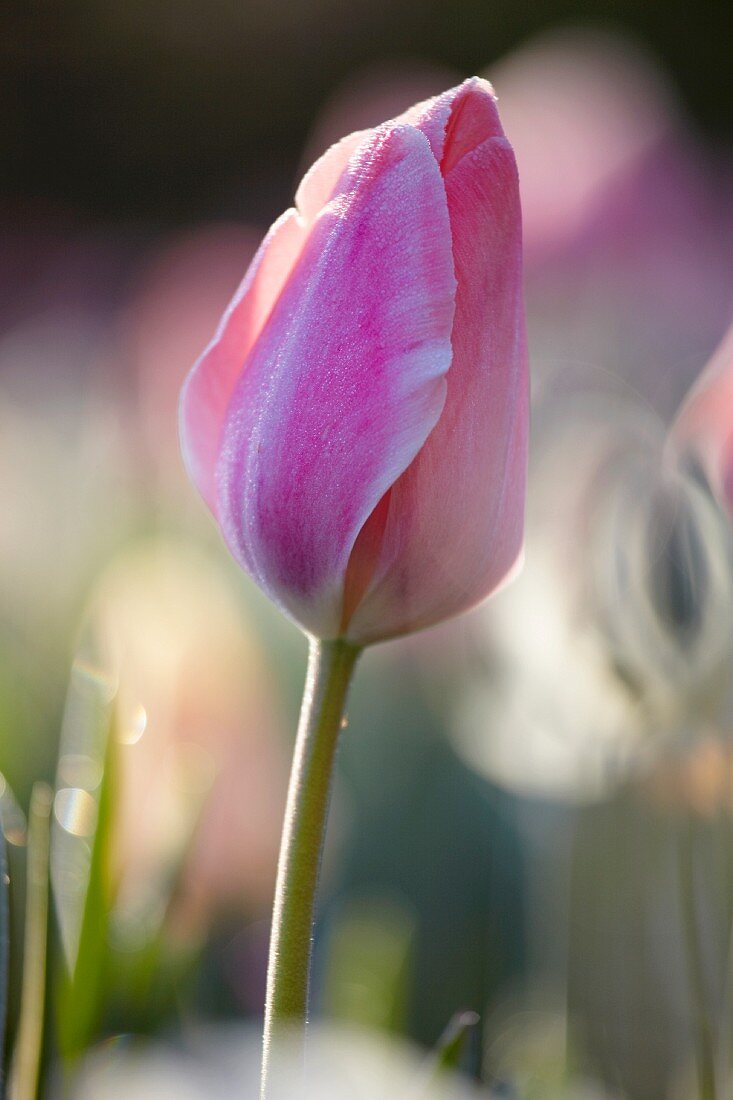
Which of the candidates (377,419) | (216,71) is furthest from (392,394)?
(216,71)

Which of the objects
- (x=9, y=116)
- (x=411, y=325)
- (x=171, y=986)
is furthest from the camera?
(x=9, y=116)

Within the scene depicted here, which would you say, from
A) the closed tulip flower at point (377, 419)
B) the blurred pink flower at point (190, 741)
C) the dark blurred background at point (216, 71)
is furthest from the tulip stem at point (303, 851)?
the dark blurred background at point (216, 71)

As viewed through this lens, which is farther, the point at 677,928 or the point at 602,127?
the point at 602,127

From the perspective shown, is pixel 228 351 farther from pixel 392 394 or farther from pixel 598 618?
pixel 598 618

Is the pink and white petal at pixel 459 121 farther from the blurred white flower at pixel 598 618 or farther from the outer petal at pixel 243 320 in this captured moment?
the blurred white flower at pixel 598 618

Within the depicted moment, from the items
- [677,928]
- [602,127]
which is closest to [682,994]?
[677,928]

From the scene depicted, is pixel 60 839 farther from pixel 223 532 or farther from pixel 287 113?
pixel 287 113

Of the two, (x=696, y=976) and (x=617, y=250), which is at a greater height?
A: (x=617, y=250)
